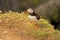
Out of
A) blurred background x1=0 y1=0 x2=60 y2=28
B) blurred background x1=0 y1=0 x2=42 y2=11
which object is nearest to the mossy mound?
blurred background x1=0 y1=0 x2=60 y2=28

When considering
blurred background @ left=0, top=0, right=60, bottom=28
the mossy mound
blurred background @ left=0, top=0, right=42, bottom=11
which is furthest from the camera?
blurred background @ left=0, top=0, right=42, bottom=11

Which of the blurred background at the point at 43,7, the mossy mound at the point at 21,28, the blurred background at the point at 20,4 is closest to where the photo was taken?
the mossy mound at the point at 21,28

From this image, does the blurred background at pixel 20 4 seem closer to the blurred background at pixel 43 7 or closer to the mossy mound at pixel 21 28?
the blurred background at pixel 43 7

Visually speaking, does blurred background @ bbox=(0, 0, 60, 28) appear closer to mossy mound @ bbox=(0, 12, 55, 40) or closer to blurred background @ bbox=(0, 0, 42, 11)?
blurred background @ bbox=(0, 0, 42, 11)

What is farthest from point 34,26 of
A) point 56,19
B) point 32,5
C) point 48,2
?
point 32,5

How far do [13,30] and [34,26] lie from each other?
4.70 ft

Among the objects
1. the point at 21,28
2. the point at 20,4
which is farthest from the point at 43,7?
the point at 21,28

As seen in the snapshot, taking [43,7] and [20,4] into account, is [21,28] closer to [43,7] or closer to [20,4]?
[43,7]

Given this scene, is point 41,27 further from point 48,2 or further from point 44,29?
point 48,2

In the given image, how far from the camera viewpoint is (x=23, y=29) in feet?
46.3

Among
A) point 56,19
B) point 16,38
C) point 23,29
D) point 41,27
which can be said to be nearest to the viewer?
point 16,38

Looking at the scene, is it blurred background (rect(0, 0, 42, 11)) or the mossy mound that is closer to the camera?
the mossy mound

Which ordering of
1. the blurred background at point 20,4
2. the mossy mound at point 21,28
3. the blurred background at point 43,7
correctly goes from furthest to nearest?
the blurred background at point 20,4, the blurred background at point 43,7, the mossy mound at point 21,28

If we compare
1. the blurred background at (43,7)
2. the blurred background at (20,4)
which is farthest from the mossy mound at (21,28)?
the blurred background at (20,4)
